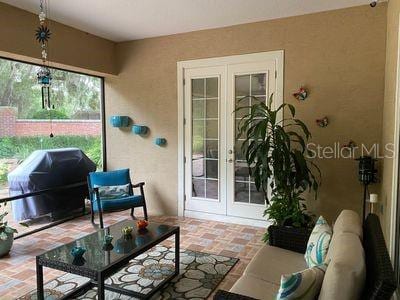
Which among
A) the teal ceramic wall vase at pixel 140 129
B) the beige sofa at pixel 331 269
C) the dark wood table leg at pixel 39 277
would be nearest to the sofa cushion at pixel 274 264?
the beige sofa at pixel 331 269

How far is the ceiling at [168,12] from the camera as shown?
342 cm

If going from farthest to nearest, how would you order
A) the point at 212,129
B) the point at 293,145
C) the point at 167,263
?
the point at 212,129
the point at 293,145
the point at 167,263

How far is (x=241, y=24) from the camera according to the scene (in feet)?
13.5

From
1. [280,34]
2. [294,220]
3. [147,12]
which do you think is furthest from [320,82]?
[147,12]

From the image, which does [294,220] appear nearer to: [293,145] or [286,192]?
[286,192]

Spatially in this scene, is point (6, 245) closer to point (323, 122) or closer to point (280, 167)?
point (280, 167)

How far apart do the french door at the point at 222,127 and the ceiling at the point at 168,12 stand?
0.52 metres

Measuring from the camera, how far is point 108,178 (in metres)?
4.46

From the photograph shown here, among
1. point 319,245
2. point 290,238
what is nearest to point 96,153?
point 290,238

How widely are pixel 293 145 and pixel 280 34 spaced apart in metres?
1.44

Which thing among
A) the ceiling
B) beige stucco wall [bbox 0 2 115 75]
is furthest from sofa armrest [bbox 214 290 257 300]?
beige stucco wall [bbox 0 2 115 75]

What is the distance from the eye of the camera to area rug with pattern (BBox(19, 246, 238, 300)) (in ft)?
8.45

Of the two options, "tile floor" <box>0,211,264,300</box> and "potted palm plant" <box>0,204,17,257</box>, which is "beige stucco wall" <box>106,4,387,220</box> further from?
"potted palm plant" <box>0,204,17,257</box>

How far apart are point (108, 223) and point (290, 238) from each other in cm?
293
